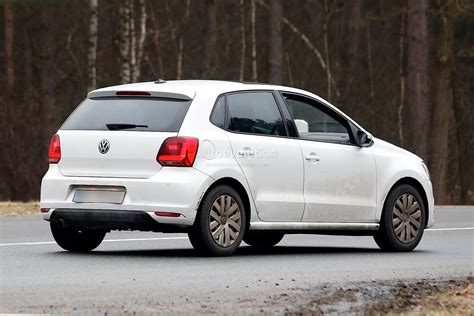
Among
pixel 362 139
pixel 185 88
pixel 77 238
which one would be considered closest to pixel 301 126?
pixel 362 139

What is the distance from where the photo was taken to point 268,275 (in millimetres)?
11734

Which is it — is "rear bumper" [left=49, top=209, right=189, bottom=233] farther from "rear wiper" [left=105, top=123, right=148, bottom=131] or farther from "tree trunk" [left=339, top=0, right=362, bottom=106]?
"tree trunk" [left=339, top=0, right=362, bottom=106]

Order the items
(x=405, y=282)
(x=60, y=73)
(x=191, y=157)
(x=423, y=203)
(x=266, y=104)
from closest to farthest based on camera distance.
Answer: (x=405, y=282)
(x=191, y=157)
(x=266, y=104)
(x=423, y=203)
(x=60, y=73)

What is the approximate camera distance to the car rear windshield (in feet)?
43.0

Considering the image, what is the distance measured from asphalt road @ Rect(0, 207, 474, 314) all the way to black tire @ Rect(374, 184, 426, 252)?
0.17 m

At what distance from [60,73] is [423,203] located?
35703 mm

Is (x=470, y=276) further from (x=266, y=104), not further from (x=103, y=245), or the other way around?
(x=103, y=245)

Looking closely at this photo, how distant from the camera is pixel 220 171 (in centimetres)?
1300

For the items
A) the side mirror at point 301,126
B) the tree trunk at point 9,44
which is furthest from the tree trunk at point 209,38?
the side mirror at point 301,126

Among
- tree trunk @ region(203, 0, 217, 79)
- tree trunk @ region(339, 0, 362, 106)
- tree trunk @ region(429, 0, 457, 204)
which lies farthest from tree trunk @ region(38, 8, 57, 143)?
tree trunk @ region(429, 0, 457, 204)

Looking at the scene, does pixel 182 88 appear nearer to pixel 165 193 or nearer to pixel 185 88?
pixel 185 88

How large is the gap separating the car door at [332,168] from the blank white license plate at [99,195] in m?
2.07

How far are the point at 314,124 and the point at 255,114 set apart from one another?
107cm

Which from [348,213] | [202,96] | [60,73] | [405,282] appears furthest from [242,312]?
[60,73]
